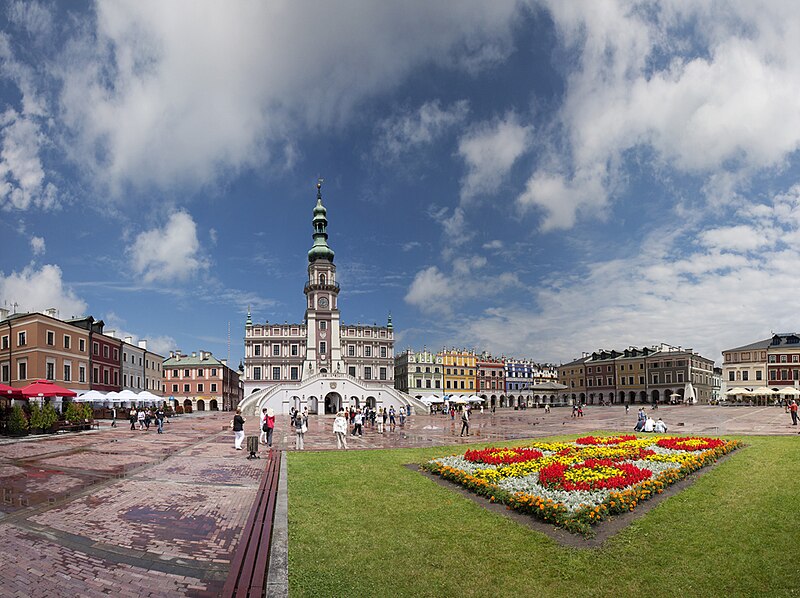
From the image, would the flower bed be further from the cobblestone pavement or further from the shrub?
the shrub

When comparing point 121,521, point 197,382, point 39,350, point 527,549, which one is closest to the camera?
point 527,549

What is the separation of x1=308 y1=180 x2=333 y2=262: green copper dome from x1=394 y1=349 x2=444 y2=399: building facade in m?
30.8

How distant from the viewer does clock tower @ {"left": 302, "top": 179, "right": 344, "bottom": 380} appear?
90.4 metres

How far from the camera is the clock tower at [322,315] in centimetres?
9038

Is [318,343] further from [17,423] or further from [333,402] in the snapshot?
[17,423]

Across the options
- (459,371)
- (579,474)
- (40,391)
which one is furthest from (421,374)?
(579,474)

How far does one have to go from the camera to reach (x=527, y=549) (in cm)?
957

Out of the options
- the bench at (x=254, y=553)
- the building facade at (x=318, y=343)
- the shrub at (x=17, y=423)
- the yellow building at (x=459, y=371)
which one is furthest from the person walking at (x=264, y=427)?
the yellow building at (x=459, y=371)

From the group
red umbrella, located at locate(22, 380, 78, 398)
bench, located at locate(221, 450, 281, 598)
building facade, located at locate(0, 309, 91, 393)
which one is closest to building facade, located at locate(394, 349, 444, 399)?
building facade, located at locate(0, 309, 91, 393)

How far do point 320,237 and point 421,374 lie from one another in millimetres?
36518

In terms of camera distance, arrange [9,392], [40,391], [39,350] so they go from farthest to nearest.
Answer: [39,350] < [40,391] < [9,392]

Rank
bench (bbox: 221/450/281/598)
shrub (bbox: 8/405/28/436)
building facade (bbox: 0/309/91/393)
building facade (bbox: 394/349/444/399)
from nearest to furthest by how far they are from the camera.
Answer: bench (bbox: 221/450/281/598)
shrub (bbox: 8/405/28/436)
building facade (bbox: 0/309/91/393)
building facade (bbox: 394/349/444/399)

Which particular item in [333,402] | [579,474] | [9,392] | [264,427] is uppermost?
[9,392]

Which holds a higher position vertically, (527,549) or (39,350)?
(39,350)
